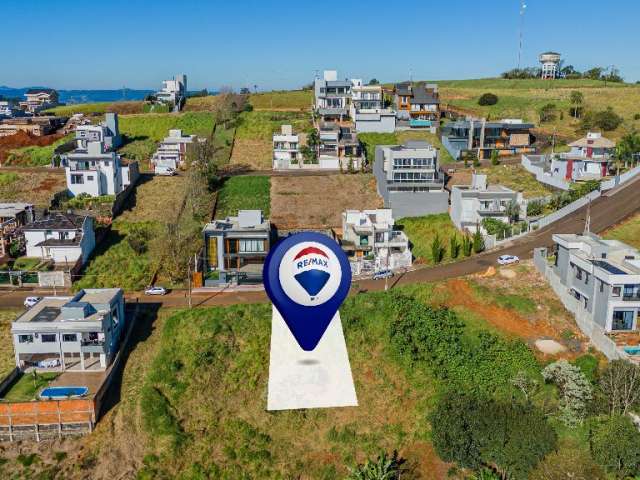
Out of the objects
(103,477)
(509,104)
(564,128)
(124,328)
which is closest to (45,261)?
(124,328)

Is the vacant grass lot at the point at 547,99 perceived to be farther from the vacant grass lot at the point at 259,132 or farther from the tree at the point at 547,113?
the vacant grass lot at the point at 259,132

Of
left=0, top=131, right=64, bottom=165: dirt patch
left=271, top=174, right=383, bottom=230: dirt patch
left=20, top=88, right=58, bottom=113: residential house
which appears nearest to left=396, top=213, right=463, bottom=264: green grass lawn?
left=271, top=174, right=383, bottom=230: dirt patch

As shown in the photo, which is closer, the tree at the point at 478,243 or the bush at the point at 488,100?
the tree at the point at 478,243

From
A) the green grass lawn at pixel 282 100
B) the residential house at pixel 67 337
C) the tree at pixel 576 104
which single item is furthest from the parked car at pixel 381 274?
the green grass lawn at pixel 282 100

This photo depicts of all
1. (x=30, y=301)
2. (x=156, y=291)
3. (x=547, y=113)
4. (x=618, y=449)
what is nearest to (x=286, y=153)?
(x=156, y=291)

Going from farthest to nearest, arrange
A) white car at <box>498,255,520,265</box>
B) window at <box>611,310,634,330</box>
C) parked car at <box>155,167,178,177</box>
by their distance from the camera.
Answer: parked car at <box>155,167,178,177</box> < white car at <box>498,255,520,265</box> < window at <box>611,310,634,330</box>

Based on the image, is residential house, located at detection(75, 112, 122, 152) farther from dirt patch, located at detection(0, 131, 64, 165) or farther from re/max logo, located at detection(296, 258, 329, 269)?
re/max logo, located at detection(296, 258, 329, 269)
